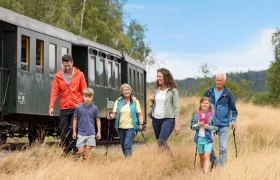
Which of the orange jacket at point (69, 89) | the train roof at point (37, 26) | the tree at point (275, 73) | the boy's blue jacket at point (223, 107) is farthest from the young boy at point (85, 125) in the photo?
the tree at point (275, 73)

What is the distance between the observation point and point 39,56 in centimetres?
1734

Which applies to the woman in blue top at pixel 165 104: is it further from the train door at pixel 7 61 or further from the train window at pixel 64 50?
the train window at pixel 64 50

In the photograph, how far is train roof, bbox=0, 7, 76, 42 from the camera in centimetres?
1582

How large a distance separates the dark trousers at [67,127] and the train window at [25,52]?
4.17 metres

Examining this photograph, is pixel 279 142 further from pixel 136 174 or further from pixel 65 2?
pixel 65 2

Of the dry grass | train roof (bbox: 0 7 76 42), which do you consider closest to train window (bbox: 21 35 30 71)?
train roof (bbox: 0 7 76 42)

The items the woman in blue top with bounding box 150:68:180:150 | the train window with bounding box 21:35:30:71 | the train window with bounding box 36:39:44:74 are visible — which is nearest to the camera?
the woman in blue top with bounding box 150:68:180:150

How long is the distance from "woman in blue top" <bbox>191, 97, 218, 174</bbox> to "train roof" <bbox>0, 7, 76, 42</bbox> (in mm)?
6027

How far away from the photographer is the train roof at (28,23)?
15.8m

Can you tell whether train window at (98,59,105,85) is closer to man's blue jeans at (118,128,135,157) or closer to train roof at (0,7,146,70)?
train roof at (0,7,146,70)

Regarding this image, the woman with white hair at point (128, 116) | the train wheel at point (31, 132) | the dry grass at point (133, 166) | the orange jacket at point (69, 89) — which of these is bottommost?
the dry grass at point (133, 166)

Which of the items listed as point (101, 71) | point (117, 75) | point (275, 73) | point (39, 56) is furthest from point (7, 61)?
point (275, 73)

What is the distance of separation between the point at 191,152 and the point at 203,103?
100 inches

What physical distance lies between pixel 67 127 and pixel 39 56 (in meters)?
5.08
